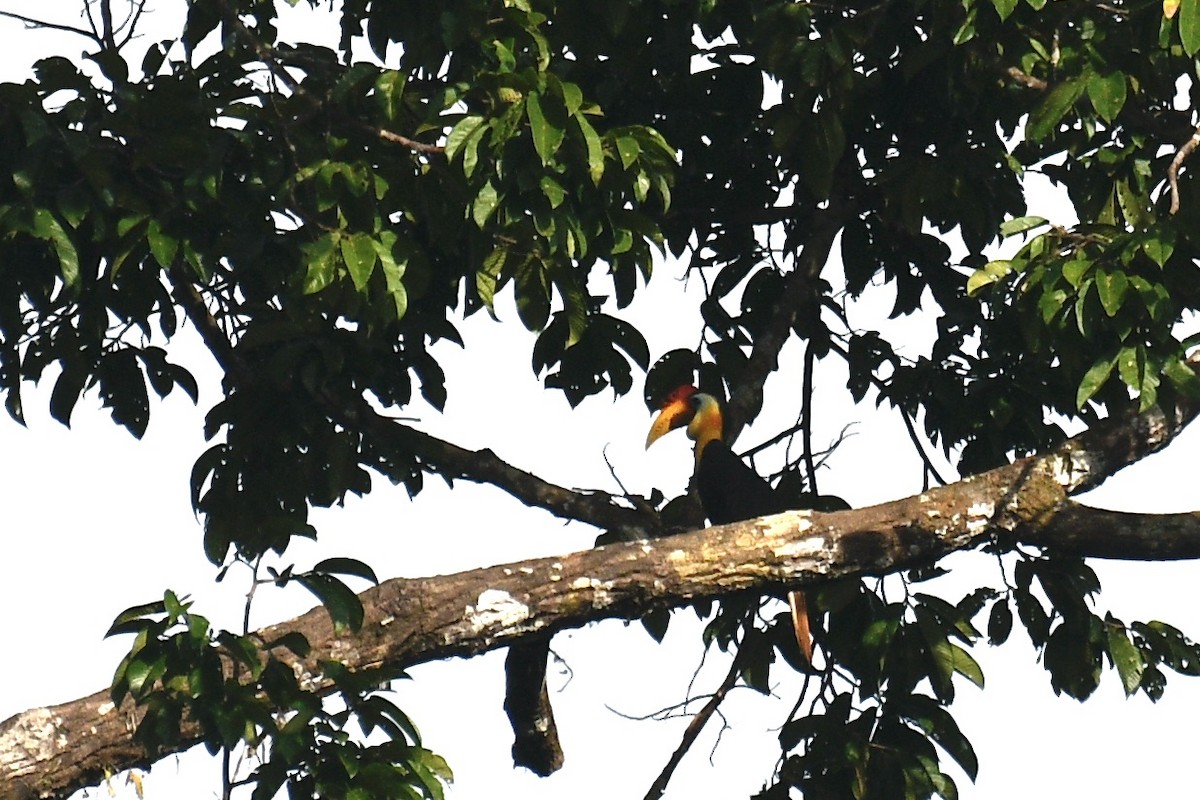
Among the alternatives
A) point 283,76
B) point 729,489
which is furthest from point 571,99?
point 729,489

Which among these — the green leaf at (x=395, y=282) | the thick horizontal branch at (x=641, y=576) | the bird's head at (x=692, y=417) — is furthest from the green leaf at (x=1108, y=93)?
the bird's head at (x=692, y=417)

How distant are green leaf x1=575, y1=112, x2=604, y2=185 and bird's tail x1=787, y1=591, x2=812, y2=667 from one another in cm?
159

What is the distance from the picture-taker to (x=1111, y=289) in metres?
3.28

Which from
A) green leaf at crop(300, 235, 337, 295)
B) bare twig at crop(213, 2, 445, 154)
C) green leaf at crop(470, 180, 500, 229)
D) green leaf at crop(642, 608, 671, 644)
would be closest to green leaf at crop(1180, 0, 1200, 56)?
green leaf at crop(470, 180, 500, 229)

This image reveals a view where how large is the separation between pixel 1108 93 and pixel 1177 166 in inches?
13.9

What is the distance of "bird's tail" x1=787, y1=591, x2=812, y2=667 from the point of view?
450 centimetres

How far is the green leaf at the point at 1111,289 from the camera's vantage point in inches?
128

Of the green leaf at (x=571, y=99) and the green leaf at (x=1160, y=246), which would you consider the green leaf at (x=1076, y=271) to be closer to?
the green leaf at (x=1160, y=246)

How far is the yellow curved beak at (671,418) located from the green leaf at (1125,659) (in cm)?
181

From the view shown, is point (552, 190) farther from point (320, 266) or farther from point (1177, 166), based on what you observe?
point (1177, 166)

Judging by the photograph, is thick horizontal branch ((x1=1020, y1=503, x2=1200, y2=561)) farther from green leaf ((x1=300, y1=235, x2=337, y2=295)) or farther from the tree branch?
green leaf ((x1=300, y1=235, x2=337, y2=295))

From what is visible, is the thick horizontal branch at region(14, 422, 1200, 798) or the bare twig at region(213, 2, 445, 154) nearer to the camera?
the thick horizontal branch at region(14, 422, 1200, 798)

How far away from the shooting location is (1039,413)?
436cm

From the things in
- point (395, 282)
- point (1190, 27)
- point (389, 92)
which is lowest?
point (1190, 27)
